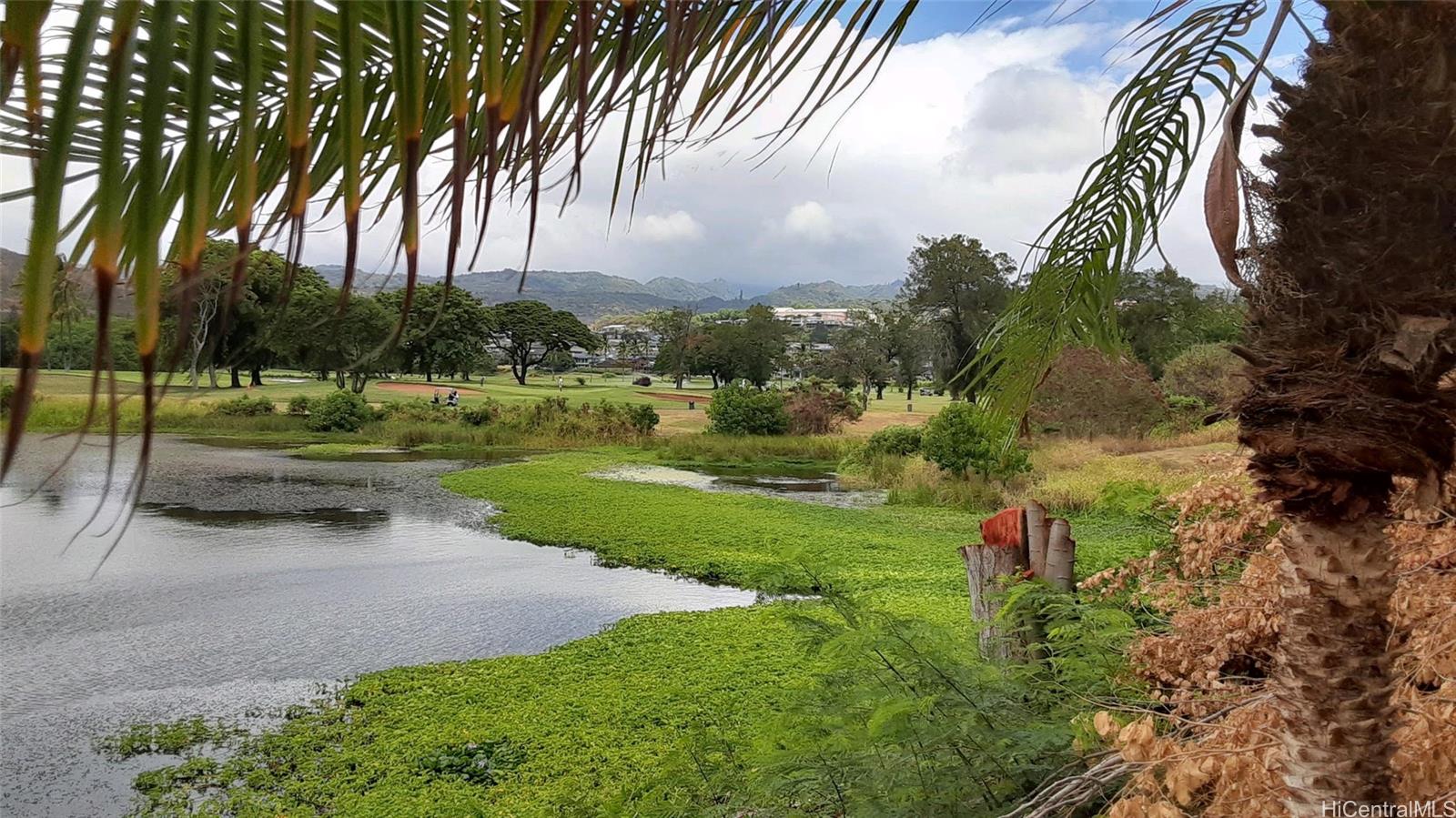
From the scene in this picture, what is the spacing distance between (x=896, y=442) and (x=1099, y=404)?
4014mm

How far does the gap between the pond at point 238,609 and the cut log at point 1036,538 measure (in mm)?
3054

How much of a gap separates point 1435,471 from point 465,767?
352 cm

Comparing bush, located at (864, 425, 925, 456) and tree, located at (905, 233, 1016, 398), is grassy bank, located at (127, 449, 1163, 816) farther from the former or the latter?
tree, located at (905, 233, 1016, 398)

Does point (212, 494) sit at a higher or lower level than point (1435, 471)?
lower

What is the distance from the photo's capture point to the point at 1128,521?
29.5 feet

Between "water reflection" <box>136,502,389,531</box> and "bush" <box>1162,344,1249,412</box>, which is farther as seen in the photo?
"bush" <box>1162,344,1249,412</box>

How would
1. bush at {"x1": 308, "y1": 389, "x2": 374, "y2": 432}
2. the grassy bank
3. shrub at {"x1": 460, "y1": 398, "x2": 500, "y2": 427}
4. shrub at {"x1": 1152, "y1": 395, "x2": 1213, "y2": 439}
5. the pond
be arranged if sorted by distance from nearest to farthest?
Answer: the grassy bank
the pond
shrub at {"x1": 1152, "y1": 395, "x2": 1213, "y2": 439}
bush at {"x1": 308, "y1": 389, "x2": 374, "y2": 432}
shrub at {"x1": 460, "y1": 398, "x2": 500, "y2": 427}

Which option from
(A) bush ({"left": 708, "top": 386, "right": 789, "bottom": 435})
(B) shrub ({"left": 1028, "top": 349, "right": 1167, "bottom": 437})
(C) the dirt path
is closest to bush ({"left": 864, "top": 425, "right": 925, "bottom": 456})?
(B) shrub ({"left": 1028, "top": 349, "right": 1167, "bottom": 437})

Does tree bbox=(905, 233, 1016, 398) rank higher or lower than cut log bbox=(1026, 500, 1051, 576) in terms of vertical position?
higher

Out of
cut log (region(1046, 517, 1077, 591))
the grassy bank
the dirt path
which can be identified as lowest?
the grassy bank

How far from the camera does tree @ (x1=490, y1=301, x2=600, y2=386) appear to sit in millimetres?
29516

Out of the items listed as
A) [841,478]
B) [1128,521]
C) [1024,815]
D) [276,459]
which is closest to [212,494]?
[276,459]

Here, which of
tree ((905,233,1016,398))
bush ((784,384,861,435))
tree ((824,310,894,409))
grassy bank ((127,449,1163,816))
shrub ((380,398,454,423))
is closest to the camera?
grassy bank ((127,449,1163,816))

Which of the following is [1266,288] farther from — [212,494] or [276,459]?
[276,459]
